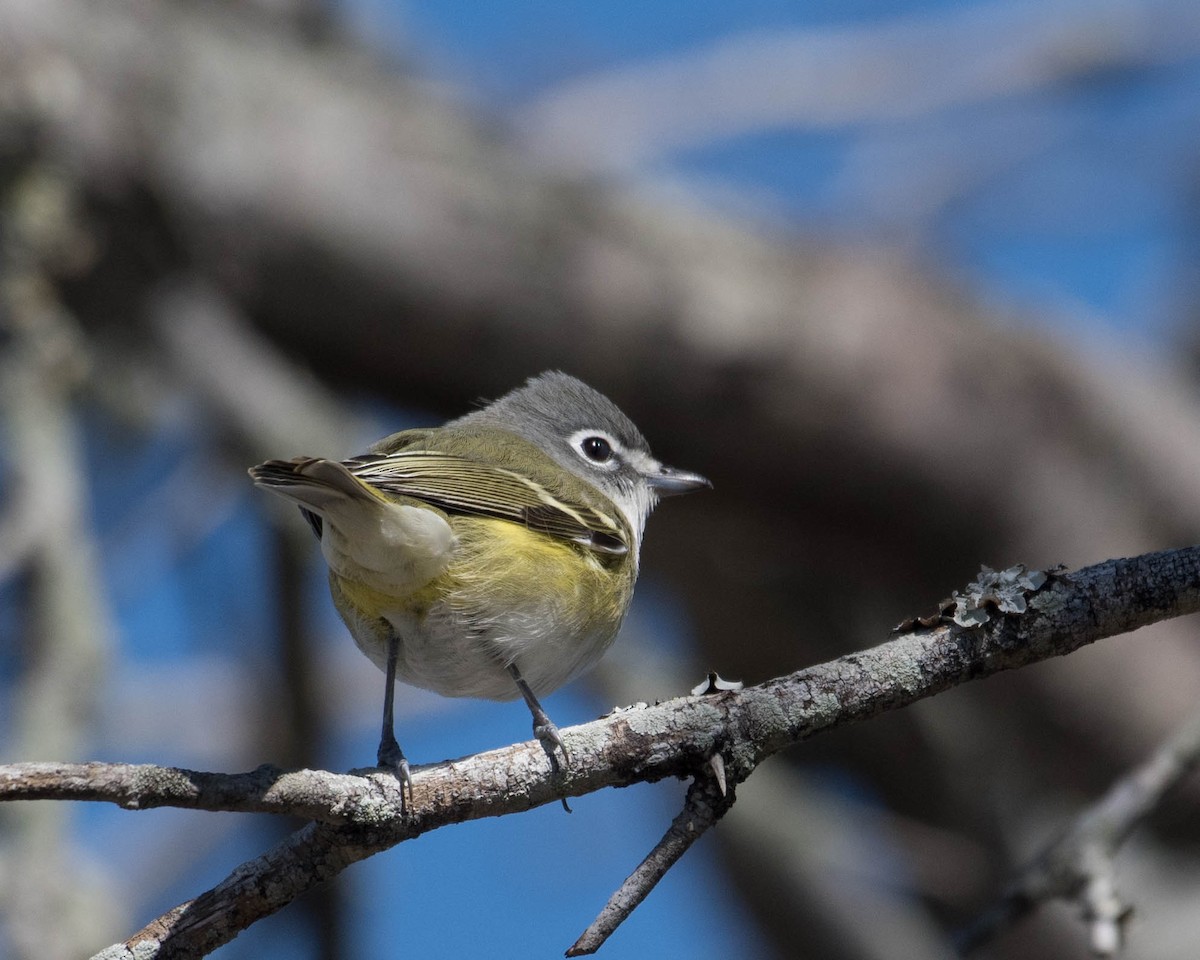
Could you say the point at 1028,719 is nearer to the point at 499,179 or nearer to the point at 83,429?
the point at 499,179

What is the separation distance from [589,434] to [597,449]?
2.1 inches

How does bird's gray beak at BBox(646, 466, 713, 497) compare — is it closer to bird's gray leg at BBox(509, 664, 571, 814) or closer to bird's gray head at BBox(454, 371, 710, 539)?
bird's gray head at BBox(454, 371, 710, 539)

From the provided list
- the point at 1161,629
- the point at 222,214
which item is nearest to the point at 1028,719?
the point at 1161,629

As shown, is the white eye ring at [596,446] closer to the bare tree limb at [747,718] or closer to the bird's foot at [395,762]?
the bird's foot at [395,762]

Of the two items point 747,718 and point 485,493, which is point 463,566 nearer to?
point 485,493

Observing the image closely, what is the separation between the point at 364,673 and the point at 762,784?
12.2ft

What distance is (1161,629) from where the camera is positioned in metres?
6.69

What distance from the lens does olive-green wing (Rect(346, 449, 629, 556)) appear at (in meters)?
2.94

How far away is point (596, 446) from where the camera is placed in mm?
4098

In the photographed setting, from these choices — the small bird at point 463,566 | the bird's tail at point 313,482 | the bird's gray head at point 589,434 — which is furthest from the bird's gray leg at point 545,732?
the bird's gray head at point 589,434

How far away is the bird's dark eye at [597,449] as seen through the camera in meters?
4.09

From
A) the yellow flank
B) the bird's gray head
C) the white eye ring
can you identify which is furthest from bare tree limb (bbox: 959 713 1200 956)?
the white eye ring

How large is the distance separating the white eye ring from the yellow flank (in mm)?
864

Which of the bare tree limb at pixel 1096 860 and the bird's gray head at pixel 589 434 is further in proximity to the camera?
the bird's gray head at pixel 589 434
